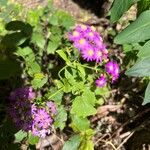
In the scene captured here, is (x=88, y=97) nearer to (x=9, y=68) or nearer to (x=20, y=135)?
(x=20, y=135)

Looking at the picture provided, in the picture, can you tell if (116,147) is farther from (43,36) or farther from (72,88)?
(43,36)

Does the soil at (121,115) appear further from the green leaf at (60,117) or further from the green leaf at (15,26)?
the green leaf at (15,26)

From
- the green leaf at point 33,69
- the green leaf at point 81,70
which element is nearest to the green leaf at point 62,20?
the green leaf at point 33,69

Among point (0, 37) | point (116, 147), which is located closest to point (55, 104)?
point (116, 147)

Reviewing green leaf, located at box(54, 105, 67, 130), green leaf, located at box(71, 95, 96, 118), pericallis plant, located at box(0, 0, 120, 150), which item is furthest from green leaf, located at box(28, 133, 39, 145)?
green leaf, located at box(71, 95, 96, 118)

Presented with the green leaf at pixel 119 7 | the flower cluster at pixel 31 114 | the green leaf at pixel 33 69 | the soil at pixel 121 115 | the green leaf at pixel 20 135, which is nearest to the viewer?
the green leaf at pixel 119 7
